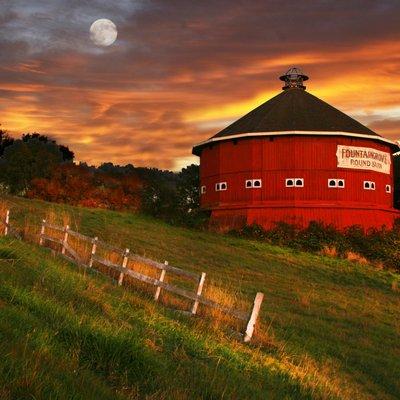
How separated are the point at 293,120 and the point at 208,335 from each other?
34.6m

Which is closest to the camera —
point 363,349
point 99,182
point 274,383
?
point 274,383

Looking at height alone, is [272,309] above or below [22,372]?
below

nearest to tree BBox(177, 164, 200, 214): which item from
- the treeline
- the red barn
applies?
the treeline

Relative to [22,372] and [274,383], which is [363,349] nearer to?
[274,383]

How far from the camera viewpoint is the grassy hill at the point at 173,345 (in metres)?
6.02

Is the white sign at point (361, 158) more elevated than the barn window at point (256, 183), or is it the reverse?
the white sign at point (361, 158)

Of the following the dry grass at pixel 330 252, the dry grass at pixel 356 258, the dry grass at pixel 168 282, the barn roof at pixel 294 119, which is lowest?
the dry grass at pixel 356 258

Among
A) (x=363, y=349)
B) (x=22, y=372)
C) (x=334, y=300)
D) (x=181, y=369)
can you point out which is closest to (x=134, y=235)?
(x=334, y=300)

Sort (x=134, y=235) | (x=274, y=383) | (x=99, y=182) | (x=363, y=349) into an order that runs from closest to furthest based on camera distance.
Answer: (x=274, y=383), (x=363, y=349), (x=134, y=235), (x=99, y=182)

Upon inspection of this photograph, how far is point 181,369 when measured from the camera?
7598 millimetres

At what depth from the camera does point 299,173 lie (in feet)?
137

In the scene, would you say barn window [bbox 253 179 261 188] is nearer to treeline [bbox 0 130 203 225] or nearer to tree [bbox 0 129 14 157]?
treeline [bbox 0 130 203 225]

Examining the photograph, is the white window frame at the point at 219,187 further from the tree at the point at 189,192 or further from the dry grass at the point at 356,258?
the dry grass at the point at 356,258

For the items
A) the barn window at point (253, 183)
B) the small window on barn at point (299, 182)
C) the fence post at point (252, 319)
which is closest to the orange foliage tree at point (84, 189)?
the barn window at point (253, 183)
